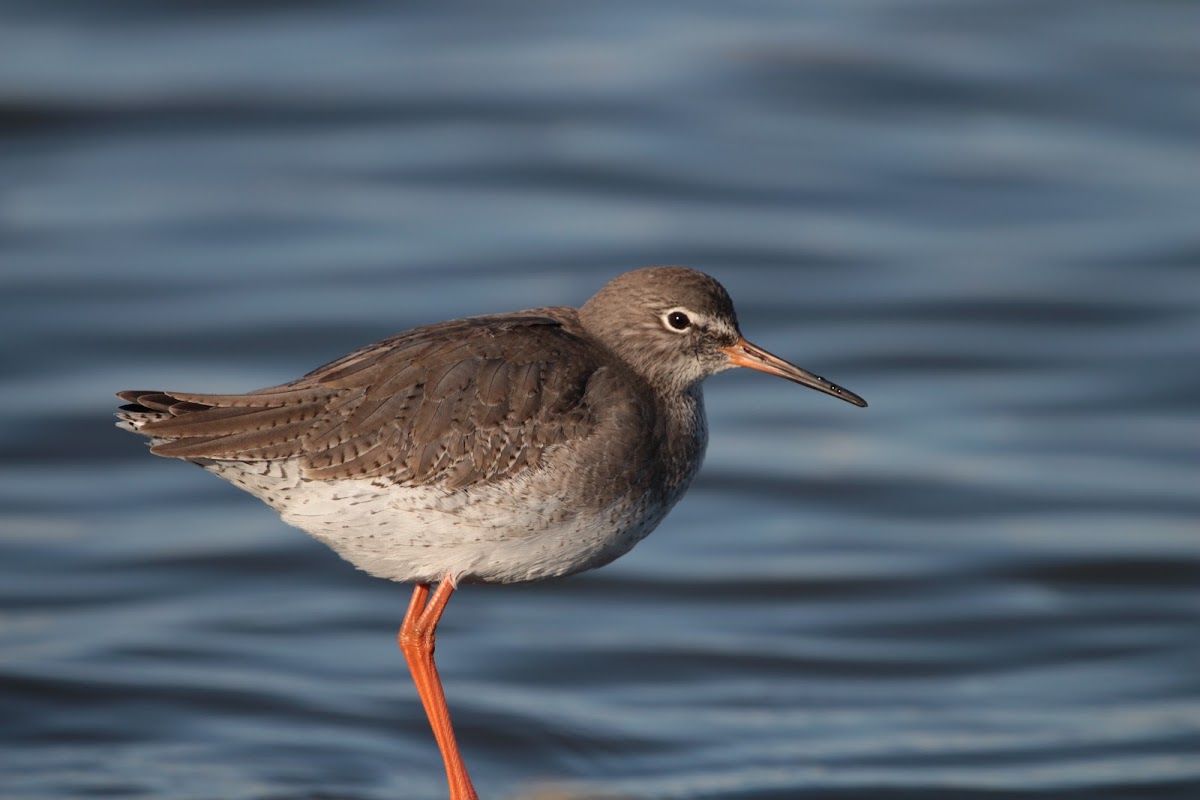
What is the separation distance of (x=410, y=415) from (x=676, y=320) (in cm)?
140

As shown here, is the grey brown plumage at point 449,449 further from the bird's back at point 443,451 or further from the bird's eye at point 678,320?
the bird's eye at point 678,320

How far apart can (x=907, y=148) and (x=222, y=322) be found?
795 centimetres

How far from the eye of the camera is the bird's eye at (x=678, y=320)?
854 cm

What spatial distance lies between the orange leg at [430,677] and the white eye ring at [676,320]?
70.4 inches

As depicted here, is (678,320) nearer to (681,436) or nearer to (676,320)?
(676,320)

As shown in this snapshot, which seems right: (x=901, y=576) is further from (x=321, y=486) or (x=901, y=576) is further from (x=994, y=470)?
(x=321, y=486)

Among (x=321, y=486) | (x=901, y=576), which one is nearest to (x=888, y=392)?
(x=901, y=576)

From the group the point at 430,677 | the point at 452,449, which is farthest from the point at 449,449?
the point at 430,677

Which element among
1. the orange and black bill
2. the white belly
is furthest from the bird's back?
the orange and black bill

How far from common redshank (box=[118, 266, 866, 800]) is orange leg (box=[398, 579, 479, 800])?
0.77 m

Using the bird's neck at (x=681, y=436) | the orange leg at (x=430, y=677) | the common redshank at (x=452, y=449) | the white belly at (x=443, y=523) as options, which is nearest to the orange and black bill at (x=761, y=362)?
the bird's neck at (x=681, y=436)

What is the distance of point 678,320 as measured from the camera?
8547mm

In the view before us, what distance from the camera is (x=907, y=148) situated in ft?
64.4

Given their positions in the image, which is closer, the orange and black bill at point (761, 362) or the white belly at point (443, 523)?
the white belly at point (443, 523)
